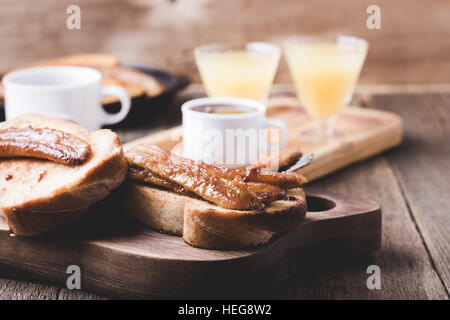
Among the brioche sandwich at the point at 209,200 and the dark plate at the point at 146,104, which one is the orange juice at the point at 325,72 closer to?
the dark plate at the point at 146,104

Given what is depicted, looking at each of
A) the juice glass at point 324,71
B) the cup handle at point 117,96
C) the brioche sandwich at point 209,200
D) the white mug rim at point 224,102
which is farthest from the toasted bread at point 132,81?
the brioche sandwich at point 209,200

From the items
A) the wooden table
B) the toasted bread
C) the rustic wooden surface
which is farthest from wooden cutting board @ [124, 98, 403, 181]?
the rustic wooden surface

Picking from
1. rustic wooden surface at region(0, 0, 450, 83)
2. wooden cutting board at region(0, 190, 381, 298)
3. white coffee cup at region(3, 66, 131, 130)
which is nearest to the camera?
wooden cutting board at region(0, 190, 381, 298)

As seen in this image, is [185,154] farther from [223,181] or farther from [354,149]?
[354,149]

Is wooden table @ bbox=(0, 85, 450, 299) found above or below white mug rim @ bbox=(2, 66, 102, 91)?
below

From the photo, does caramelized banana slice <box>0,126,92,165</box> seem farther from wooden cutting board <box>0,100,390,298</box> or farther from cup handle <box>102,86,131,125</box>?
cup handle <box>102,86,131,125</box>

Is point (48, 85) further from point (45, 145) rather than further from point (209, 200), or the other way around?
point (209, 200)

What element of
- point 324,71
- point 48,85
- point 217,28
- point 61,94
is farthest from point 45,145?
point 217,28
